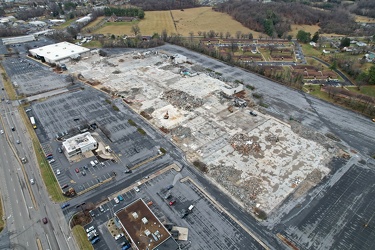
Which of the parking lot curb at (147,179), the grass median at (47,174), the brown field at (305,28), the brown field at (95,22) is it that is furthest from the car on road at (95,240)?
the brown field at (305,28)

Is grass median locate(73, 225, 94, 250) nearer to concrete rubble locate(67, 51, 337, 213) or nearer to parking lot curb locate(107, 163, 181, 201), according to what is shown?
parking lot curb locate(107, 163, 181, 201)

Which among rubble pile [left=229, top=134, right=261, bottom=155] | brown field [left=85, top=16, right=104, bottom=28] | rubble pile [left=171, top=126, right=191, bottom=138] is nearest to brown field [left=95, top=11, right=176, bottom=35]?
brown field [left=85, top=16, right=104, bottom=28]

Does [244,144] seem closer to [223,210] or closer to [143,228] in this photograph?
[223,210]

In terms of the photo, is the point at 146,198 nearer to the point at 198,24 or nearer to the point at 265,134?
the point at 265,134

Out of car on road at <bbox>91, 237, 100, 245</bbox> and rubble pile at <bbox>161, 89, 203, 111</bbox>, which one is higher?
rubble pile at <bbox>161, 89, 203, 111</bbox>

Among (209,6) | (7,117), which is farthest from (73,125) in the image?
(209,6)

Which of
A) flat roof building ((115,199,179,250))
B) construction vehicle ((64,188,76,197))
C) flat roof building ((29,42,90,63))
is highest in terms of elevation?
flat roof building ((29,42,90,63))

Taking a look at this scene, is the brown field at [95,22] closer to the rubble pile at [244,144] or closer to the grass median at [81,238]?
the rubble pile at [244,144]
